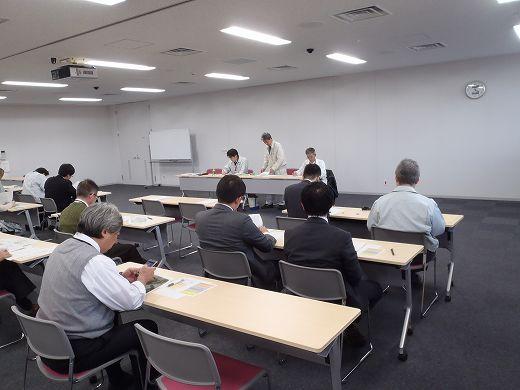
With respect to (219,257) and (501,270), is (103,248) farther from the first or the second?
(501,270)

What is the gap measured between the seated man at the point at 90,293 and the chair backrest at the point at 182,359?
0.35 m

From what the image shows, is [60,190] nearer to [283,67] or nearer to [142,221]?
[142,221]

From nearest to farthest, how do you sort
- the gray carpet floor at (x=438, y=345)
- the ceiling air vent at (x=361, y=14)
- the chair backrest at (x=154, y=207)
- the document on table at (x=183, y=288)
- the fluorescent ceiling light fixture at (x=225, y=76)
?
the document on table at (x=183, y=288) → the gray carpet floor at (x=438, y=345) → the ceiling air vent at (x=361, y=14) → the chair backrest at (x=154, y=207) → the fluorescent ceiling light fixture at (x=225, y=76)

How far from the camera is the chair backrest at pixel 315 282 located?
246 cm

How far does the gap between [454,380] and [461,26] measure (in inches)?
181

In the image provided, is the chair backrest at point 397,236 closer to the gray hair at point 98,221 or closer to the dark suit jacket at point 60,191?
the gray hair at point 98,221

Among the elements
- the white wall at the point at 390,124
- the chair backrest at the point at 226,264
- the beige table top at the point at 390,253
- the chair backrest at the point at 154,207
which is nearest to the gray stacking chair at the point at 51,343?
the chair backrest at the point at 226,264

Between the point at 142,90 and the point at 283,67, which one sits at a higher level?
the point at 142,90

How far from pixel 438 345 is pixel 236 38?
4.33 metres

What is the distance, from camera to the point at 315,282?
8.37ft

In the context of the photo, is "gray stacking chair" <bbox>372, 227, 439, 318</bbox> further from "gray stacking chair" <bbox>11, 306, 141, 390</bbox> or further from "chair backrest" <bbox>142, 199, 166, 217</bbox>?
"chair backrest" <bbox>142, 199, 166, 217</bbox>

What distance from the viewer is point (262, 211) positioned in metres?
8.55

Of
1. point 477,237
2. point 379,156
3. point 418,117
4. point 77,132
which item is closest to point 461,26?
point 477,237

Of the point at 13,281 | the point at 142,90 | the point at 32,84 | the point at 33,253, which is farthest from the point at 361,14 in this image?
the point at 142,90
